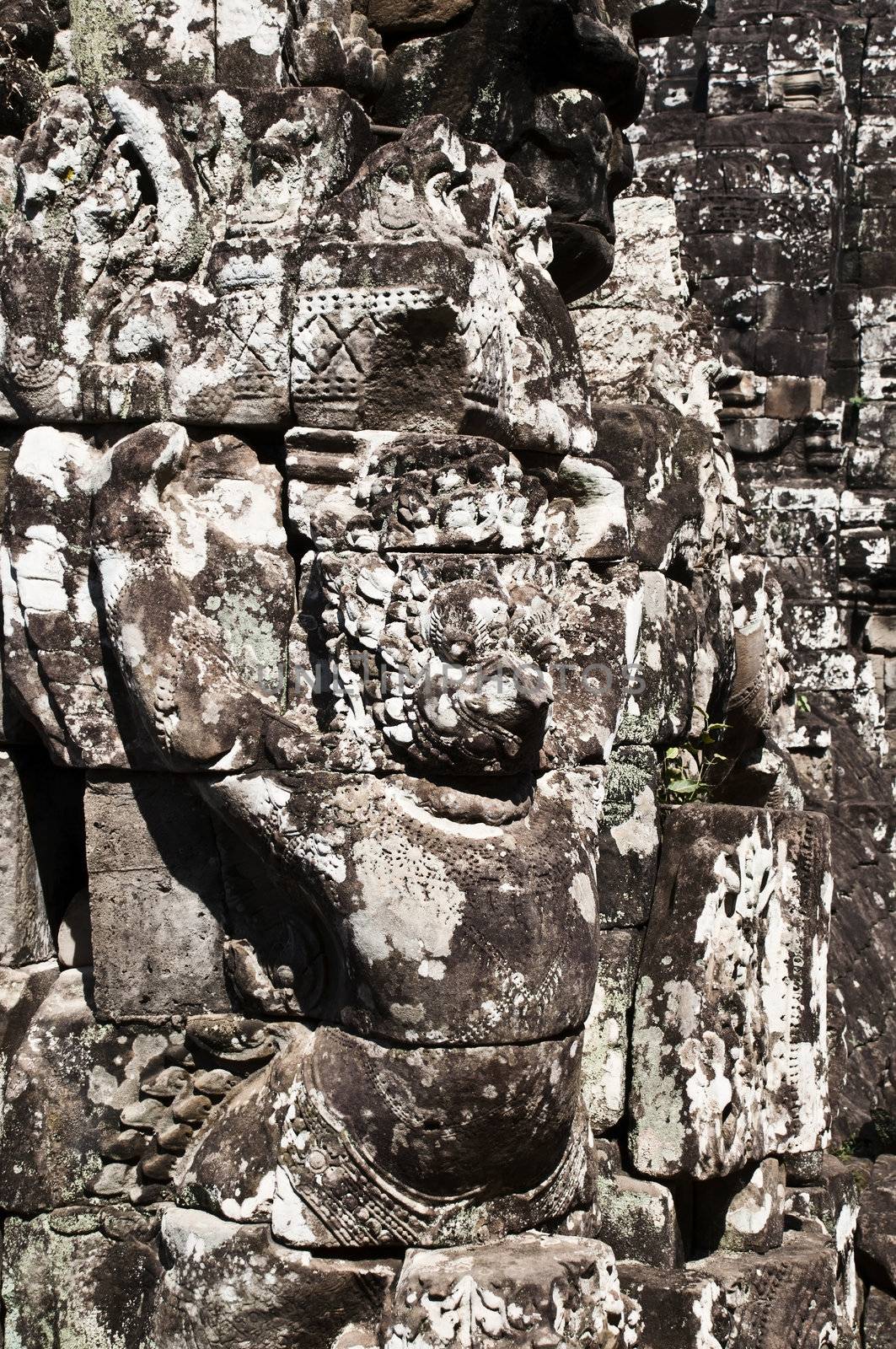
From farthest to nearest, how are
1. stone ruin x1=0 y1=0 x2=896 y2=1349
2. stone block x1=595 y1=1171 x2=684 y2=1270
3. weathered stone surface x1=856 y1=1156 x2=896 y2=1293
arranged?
weathered stone surface x1=856 y1=1156 x2=896 y2=1293 < stone block x1=595 y1=1171 x2=684 y2=1270 < stone ruin x1=0 y1=0 x2=896 y2=1349

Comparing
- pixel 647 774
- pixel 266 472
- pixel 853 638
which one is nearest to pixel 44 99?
pixel 266 472

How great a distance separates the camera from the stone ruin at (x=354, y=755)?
155 inches

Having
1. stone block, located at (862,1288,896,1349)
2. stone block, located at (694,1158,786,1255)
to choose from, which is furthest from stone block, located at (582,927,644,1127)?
stone block, located at (862,1288,896,1349)

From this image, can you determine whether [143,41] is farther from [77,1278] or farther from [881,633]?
[881,633]

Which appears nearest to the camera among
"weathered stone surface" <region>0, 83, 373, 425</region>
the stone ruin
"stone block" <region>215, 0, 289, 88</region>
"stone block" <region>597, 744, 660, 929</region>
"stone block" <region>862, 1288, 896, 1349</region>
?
the stone ruin

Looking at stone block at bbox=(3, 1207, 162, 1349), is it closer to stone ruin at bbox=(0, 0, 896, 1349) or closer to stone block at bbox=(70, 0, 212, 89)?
stone ruin at bbox=(0, 0, 896, 1349)

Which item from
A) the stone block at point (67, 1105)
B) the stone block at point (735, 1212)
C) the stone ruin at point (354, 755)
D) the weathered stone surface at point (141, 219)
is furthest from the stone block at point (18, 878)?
the stone block at point (735, 1212)

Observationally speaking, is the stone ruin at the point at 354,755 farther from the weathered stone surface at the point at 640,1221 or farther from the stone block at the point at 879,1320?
the stone block at the point at 879,1320

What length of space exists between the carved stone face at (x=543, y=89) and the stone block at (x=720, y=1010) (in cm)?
176

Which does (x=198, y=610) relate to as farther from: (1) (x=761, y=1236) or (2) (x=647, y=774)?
(1) (x=761, y=1236)

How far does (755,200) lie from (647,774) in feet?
26.3

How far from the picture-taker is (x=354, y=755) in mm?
3980

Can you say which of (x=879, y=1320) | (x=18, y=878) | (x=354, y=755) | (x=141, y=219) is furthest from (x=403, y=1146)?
(x=879, y=1320)

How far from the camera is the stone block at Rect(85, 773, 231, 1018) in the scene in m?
4.42
